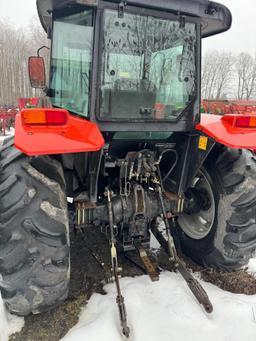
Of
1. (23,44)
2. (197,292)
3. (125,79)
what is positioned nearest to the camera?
(125,79)

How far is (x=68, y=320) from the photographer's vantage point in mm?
2141

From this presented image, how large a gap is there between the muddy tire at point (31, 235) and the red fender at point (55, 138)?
8.5 inches

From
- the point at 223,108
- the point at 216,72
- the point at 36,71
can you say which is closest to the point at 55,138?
the point at 36,71

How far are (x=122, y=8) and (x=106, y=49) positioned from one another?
0.27 m

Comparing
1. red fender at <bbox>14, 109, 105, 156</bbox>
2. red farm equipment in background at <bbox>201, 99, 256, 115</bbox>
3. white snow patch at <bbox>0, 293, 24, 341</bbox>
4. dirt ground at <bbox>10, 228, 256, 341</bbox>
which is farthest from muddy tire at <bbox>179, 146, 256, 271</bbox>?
red farm equipment in background at <bbox>201, 99, 256, 115</bbox>

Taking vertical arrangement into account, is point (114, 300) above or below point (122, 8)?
below

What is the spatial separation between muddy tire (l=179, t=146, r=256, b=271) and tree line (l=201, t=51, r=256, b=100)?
1894 inches

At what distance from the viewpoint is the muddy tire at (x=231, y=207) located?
246cm

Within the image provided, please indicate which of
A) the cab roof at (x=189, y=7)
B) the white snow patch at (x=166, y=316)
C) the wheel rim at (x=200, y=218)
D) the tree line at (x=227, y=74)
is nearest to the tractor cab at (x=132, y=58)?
the cab roof at (x=189, y=7)

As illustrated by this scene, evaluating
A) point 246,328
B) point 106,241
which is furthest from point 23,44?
point 246,328

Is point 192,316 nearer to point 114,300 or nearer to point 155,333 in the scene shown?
point 155,333

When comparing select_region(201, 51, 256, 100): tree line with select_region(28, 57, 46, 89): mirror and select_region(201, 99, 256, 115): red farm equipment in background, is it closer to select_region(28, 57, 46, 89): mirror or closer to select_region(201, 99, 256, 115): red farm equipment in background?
select_region(201, 99, 256, 115): red farm equipment in background

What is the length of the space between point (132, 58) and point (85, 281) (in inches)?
72.1

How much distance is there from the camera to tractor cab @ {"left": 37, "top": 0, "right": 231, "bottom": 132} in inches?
78.6
